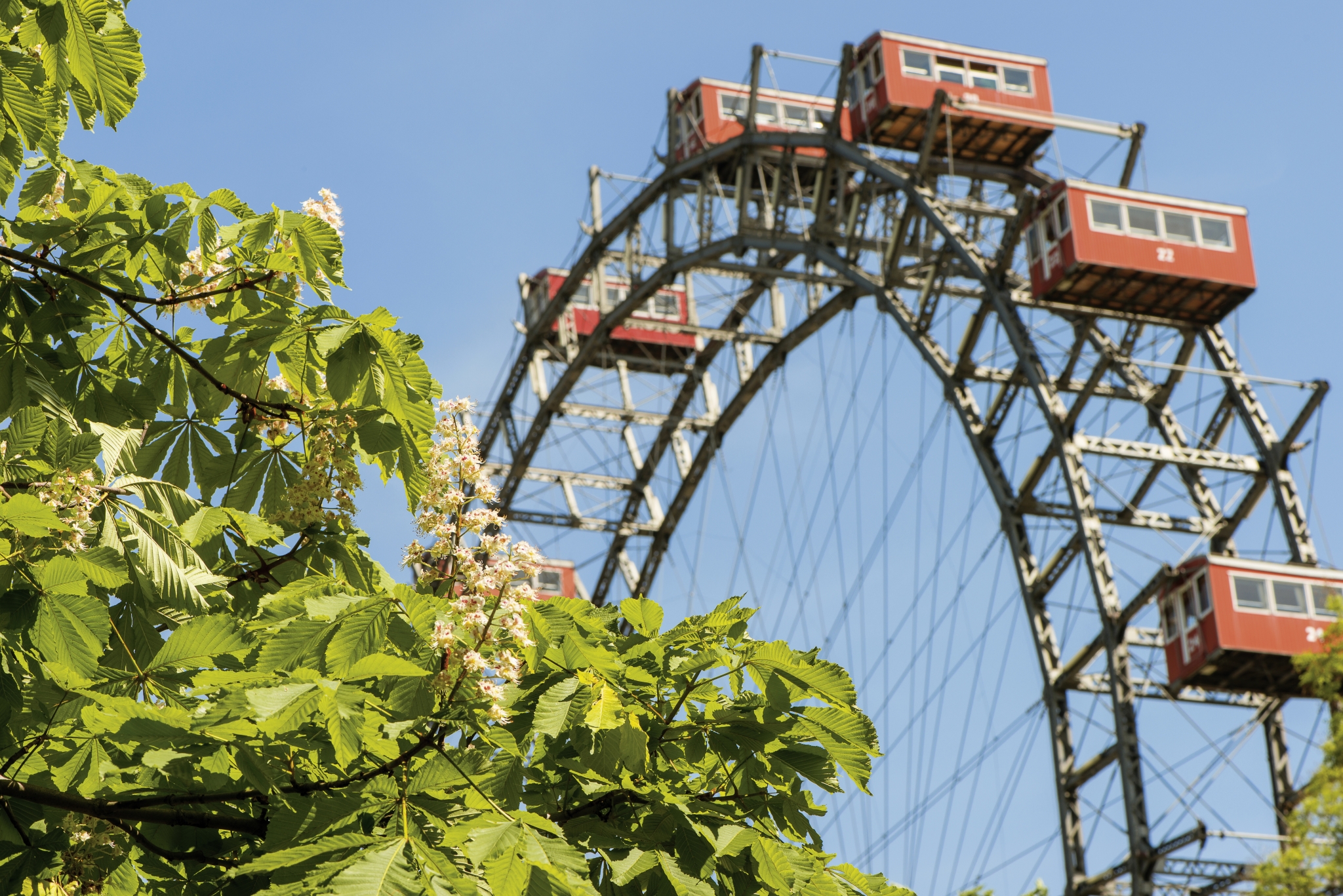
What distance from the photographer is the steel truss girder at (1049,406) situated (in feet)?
106

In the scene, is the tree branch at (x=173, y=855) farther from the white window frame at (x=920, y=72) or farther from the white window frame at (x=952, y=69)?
the white window frame at (x=952, y=69)

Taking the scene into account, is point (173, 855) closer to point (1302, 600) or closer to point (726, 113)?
point (1302, 600)

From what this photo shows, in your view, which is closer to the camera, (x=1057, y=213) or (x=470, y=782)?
(x=470, y=782)

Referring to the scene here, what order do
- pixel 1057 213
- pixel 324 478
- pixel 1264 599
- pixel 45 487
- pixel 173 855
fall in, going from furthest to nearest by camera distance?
pixel 1057 213
pixel 1264 599
pixel 324 478
pixel 173 855
pixel 45 487

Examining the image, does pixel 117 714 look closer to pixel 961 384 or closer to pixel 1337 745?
pixel 1337 745

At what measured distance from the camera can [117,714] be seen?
4148 millimetres

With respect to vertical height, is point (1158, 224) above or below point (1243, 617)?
above

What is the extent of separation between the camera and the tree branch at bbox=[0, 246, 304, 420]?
17.8 ft

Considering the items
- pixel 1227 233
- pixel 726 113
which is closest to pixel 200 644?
pixel 1227 233

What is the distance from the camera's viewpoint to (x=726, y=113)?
143 feet

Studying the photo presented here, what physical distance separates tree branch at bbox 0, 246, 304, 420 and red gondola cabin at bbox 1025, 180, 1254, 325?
91.2 ft

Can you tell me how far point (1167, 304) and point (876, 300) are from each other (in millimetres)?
7008

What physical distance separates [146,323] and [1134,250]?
94.7 ft

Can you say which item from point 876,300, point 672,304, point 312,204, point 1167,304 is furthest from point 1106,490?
point 312,204
